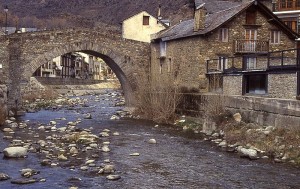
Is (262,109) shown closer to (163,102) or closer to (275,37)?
(163,102)

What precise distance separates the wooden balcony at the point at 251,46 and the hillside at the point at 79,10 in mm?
83675

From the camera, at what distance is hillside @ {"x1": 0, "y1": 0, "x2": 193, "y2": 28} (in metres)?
120

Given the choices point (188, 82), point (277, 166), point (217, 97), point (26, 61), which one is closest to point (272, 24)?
point (188, 82)

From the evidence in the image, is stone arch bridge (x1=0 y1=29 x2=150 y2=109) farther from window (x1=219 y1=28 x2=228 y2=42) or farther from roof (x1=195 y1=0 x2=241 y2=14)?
roof (x1=195 y1=0 x2=241 y2=14)

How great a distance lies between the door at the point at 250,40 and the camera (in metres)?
30.0

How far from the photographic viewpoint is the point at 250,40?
3005 cm

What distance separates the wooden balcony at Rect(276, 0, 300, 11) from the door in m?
10.5

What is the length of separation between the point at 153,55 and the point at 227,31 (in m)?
6.63

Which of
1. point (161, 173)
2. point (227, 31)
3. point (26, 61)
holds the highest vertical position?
point (227, 31)

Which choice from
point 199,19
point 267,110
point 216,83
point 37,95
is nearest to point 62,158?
point 267,110

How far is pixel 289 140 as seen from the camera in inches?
615

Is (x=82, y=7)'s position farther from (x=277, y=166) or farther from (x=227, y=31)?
(x=277, y=166)

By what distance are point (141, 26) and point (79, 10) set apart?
330 ft

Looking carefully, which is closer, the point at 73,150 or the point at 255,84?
the point at 73,150
